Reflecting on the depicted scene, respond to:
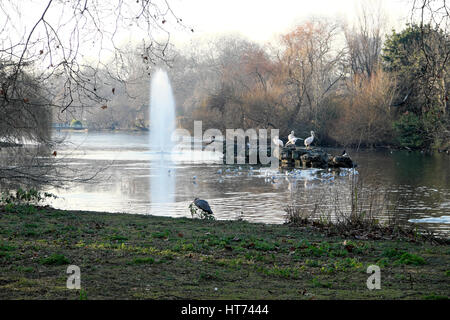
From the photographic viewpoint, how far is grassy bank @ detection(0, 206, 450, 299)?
4.93 meters

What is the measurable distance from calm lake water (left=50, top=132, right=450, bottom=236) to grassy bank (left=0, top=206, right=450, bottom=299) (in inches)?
92.4

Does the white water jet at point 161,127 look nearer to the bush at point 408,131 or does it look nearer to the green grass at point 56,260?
the green grass at point 56,260

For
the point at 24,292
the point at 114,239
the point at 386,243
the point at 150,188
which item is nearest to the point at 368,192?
the point at 150,188

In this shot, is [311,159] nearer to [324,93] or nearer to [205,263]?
[324,93]

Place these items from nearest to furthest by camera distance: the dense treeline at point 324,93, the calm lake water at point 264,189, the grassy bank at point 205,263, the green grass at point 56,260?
the grassy bank at point 205,263, the green grass at point 56,260, the calm lake water at point 264,189, the dense treeline at point 324,93

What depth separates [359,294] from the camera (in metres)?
4.97

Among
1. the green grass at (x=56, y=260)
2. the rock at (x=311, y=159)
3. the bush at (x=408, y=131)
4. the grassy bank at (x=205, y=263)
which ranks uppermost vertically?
the bush at (x=408, y=131)

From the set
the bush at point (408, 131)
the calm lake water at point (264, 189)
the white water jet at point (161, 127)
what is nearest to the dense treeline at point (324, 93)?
the bush at point (408, 131)

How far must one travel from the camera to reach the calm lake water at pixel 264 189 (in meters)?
13.7

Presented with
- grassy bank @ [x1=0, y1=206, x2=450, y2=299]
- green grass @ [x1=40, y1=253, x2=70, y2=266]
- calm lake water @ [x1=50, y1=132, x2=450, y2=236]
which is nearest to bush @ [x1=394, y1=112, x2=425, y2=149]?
calm lake water @ [x1=50, y1=132, x2=450, y2=236]

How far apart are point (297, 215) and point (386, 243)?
2700 mm

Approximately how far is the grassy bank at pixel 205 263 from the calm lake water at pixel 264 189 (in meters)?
2.35

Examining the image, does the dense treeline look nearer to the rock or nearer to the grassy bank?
the rock

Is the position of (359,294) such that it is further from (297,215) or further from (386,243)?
(297,215)
